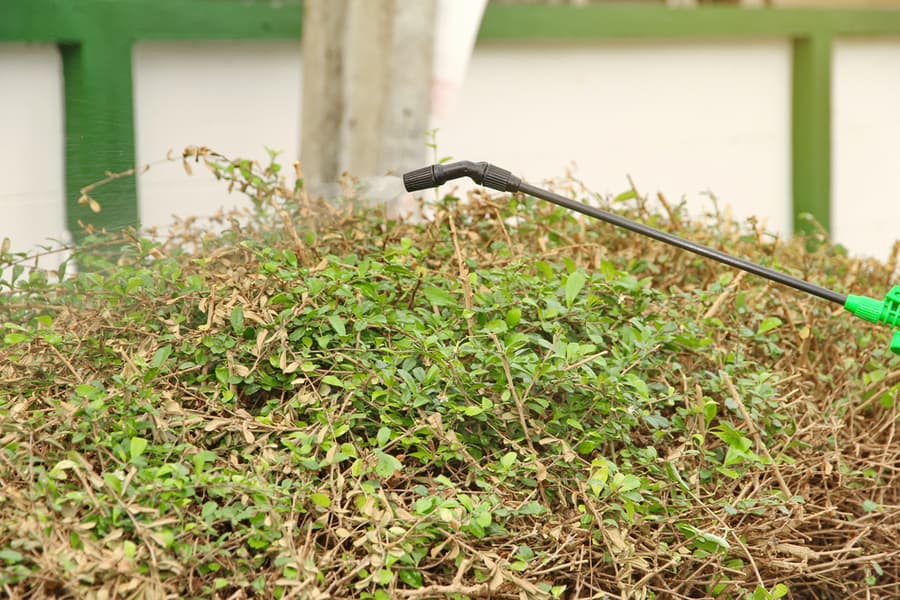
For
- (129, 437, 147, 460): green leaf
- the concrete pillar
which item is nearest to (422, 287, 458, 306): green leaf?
(129, 437, 147, 460): green leaf

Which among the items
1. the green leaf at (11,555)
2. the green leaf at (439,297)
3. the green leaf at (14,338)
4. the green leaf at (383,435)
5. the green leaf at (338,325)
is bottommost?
the green leaf at (11,555)

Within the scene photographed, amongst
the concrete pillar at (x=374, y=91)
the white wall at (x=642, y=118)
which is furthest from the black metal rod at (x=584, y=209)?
the white wall at (x=642, y=118)

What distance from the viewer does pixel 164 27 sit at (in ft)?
11.3

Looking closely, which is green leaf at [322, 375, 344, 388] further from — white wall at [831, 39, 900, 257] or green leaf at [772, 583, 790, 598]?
white wall at [831, 39, 900, 257]

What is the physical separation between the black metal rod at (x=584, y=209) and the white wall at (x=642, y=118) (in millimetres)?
2398

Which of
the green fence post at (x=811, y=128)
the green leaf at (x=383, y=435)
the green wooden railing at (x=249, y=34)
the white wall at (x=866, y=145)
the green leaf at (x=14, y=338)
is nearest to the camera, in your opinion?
the green leaf at (x=383, y=435)

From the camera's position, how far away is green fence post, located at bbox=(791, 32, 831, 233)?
17.2 ft

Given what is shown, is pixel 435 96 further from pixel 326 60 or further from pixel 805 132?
pixel 805 132

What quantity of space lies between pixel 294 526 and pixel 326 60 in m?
2.21

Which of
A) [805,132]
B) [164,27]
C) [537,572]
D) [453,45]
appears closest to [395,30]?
[453,45]

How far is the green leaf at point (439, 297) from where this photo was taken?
69.0 inches

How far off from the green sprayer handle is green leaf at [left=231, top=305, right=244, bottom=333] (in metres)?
0.99

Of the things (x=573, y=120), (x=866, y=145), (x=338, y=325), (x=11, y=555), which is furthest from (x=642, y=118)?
(x=11, y=555)

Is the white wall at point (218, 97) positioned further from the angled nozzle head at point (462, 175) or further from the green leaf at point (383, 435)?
the green leaf at point (383, 435)
